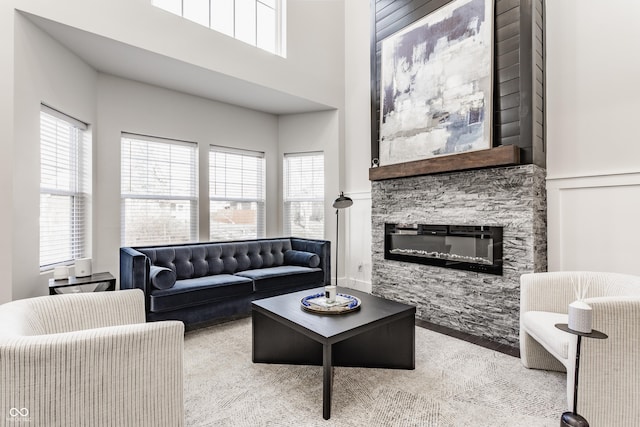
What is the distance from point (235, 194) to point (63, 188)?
2.12m

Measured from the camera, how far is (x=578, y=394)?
1.70m

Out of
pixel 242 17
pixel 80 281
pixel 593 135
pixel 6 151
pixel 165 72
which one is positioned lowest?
pixel 80 281

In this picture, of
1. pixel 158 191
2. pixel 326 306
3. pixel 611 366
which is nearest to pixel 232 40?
pixel 158 191

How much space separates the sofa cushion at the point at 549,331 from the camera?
1900 millimetres

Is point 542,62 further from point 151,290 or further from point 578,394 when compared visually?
point 151,290

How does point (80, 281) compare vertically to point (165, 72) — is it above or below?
below

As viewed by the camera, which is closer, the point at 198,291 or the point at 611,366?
the point at 611,366

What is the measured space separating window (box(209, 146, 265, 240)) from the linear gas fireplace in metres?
2.20

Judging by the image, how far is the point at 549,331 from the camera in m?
2.07

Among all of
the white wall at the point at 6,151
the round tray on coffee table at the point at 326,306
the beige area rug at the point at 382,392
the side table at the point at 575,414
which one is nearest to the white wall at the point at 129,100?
the white wall at the point at 6,151

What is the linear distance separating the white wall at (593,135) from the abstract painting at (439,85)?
0.65 metres

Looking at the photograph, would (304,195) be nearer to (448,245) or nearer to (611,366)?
(448,245)

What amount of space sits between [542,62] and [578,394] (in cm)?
285

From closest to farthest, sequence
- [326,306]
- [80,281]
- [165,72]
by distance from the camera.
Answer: [326,306], [80,281], [165,72]
